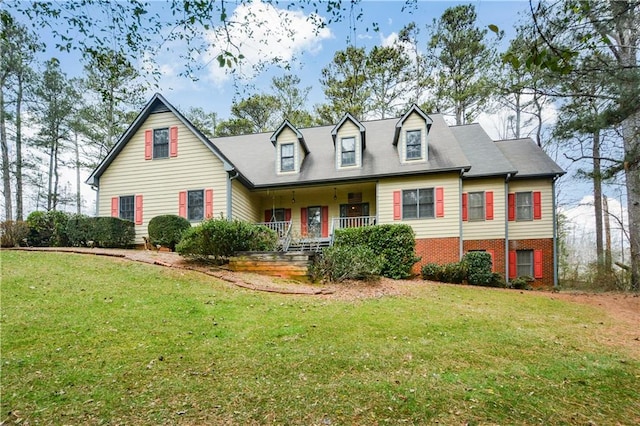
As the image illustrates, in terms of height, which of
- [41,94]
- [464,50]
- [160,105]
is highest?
[464,50]

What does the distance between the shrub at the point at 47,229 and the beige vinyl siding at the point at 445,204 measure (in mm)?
12964

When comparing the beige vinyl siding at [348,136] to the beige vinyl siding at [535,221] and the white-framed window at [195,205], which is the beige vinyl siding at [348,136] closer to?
the white-framed window at [195,205]

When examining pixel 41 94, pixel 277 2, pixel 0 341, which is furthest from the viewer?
pixel 41 94

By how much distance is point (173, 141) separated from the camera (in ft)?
49.2

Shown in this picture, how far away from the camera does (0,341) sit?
4.53 m

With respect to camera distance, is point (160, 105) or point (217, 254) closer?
point (217, 254)

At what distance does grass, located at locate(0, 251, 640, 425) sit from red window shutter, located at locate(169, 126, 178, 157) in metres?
8.41

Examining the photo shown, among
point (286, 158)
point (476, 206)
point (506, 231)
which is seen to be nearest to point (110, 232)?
point (286, 158)

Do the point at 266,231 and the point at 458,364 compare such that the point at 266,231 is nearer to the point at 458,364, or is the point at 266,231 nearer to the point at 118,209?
the point at 118,209

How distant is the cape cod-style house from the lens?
1436 centimetres

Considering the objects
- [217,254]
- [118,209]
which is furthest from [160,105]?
[217,254]

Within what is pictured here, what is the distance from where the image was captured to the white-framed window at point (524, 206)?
1535 cm

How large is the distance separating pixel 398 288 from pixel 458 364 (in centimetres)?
529

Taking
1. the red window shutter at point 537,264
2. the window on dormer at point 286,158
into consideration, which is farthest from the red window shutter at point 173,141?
the red window shutter at point 537,264
